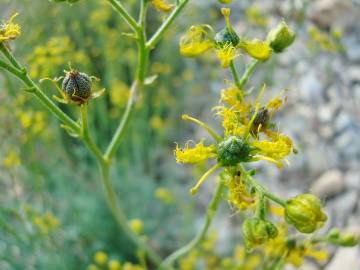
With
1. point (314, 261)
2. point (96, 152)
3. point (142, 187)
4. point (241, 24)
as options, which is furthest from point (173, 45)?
point (96, 152)

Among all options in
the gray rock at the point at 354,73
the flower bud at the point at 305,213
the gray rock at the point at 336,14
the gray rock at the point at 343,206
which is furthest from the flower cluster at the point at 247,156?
the gray rock at the point at 336,14

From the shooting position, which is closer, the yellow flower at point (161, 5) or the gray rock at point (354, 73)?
the yellow flower at point (161, 5)

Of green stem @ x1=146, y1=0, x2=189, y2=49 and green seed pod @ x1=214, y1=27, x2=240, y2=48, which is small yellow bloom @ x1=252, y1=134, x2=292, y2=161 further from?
green stem @ x1=146, y1=0, x2=189, y2=49

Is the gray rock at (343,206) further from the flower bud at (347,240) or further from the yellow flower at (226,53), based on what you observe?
the yellow flower at (226,53)

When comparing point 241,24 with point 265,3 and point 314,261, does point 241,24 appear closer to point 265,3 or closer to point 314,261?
point 265,3

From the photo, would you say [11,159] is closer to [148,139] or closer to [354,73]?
[148,139]

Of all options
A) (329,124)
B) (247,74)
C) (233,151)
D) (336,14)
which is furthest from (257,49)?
(336,14)
